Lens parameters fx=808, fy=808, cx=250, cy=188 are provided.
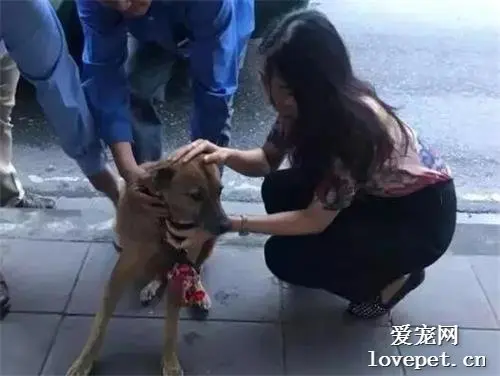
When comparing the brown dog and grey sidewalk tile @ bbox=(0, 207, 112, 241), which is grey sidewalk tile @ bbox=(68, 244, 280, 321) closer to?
grey sidewalk tile @ bbox=(0, 207, 112, 241)

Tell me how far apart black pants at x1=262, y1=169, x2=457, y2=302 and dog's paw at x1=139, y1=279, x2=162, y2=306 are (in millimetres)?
431

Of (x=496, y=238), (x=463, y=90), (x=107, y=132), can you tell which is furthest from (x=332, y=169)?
(x=463, y=90)

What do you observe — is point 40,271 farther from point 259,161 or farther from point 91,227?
point 259,161

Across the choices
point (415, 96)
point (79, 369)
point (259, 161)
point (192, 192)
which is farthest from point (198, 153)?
point (415, 96)

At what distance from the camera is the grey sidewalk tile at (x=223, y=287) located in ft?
8.62

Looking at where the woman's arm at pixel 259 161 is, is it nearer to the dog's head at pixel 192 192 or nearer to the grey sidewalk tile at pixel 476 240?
the dog's head at pixel 192 192

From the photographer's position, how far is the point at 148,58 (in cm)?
283

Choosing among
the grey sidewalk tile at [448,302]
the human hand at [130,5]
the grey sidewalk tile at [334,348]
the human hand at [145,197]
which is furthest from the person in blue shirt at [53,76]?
the grey sidewalk tile at [448,302]

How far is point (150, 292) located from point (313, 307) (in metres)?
0.54

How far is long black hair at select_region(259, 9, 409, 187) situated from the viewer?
2.12m

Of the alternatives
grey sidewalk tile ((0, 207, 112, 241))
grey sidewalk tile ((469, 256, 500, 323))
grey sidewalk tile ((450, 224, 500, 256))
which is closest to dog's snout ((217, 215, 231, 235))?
grey sidewalk tile ((0, 207, 112, 241))

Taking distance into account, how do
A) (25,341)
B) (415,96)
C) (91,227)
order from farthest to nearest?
(415,96) < (91,227) < (25,341)

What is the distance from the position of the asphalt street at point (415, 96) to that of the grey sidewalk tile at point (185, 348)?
0.98 meters

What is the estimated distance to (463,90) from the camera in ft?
15.8
